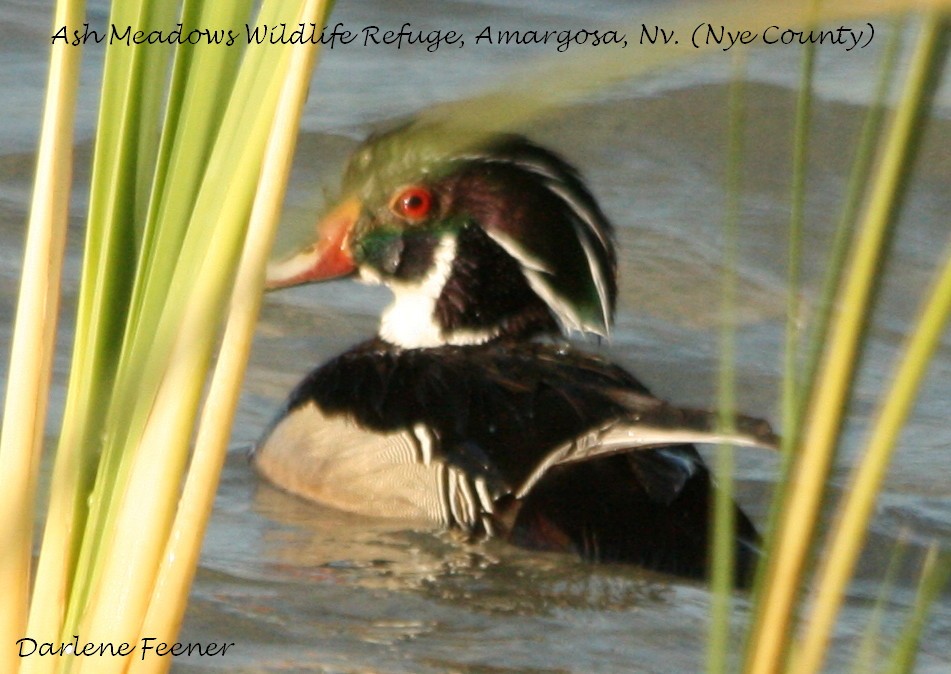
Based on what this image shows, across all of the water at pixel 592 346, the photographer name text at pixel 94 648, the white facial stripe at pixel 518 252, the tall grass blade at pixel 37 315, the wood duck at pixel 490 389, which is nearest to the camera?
the photographer name text at pixel 94 648

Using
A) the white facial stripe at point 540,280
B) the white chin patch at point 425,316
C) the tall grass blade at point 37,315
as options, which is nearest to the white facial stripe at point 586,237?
the white facial stripe at point 540,280

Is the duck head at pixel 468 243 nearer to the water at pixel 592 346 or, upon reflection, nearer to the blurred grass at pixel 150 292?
the water at pixel 592 346

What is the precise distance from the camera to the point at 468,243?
534cm

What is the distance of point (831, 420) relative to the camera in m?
1.28

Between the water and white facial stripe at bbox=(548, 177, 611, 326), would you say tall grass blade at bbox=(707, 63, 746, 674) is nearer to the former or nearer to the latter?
the water

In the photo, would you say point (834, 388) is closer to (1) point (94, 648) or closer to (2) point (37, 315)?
(1) point (94, 648)

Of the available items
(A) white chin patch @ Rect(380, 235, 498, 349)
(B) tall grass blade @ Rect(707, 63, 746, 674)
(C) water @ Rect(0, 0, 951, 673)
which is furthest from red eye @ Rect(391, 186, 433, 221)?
(B) tall grass blade @ Rect(707, 63, 746, 674)

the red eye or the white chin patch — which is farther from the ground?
the red eye

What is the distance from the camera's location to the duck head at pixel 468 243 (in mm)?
5137

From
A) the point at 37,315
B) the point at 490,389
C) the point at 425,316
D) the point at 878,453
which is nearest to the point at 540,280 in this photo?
the point at 425,316

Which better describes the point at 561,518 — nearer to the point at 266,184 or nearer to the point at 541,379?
the point at 541,379

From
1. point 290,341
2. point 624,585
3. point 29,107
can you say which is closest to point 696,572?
point 624,585

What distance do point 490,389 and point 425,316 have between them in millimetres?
942

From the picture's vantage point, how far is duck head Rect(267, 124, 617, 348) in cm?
514
